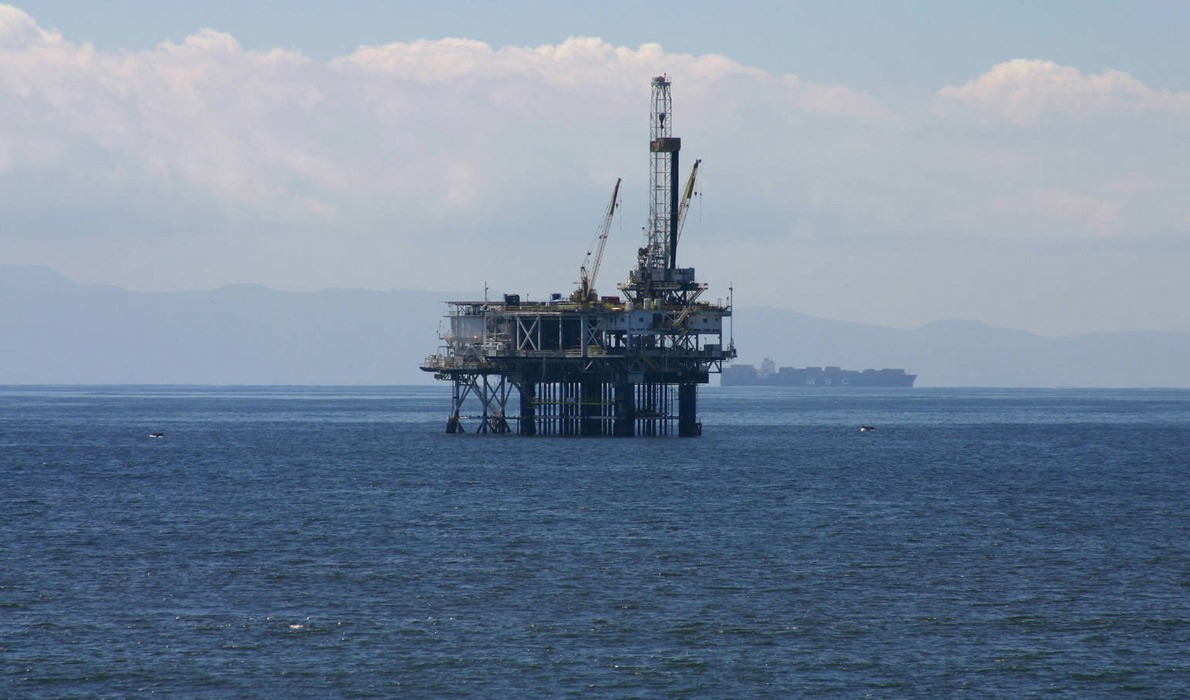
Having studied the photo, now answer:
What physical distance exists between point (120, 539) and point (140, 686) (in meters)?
29.2

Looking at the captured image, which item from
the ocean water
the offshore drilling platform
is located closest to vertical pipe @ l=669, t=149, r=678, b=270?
the offshore drilling platform

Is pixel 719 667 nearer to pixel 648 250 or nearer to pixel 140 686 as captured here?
pixel 140 686

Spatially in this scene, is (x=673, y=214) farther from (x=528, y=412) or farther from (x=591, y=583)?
(x=591, y=583)

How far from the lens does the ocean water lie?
4288cm

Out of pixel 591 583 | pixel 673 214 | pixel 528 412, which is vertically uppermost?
pixel 673 214

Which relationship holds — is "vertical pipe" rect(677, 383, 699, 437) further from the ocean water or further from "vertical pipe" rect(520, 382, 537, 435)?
the ocean water

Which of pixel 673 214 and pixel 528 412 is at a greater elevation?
pixel 673 214

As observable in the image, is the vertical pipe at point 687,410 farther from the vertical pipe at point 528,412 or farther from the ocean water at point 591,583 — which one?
the ocean water at point 591,583

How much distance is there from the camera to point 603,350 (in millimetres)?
130375

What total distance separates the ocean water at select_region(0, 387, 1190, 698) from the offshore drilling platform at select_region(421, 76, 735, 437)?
22238 millimetres

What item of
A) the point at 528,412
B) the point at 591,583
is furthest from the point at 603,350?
the point at 591,583

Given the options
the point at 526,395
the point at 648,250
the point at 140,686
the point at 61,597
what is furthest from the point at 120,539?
the point at 648,250

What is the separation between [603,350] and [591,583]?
74.3 m

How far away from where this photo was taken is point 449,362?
5413 inches
